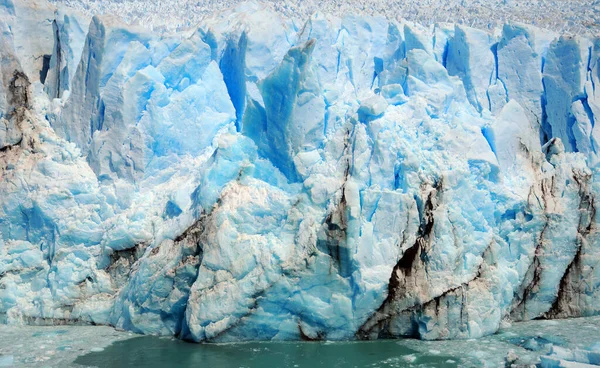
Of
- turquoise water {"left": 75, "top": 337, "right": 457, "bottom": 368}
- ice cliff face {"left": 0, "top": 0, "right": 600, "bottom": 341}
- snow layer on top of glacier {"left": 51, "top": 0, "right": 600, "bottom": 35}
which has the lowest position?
turquoise water {"left": 75, "top": 337, "right": 457, "bottom": 368}

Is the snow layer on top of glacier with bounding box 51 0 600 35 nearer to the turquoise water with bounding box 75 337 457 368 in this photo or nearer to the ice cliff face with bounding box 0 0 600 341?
the ice cliff face with bounding box 0 0 600 341

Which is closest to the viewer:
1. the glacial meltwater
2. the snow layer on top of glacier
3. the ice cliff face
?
the glacial meltwater

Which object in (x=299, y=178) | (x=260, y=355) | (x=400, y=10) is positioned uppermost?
(x=400, y=10)

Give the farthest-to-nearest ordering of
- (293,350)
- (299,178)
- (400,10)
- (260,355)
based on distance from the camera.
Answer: (400,10) < (299,178) < (293,350) < (260,355)

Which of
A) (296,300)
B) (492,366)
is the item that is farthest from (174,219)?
(492,366)

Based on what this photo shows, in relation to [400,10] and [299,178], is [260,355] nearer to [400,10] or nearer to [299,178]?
[299,178]

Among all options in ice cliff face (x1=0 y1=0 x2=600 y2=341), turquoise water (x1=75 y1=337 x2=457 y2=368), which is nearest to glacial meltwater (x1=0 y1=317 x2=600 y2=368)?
turquoise water (x1=75 y1=337 x2=457 y2=368)

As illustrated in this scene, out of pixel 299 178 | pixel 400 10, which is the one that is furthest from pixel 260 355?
pixel 400 10
